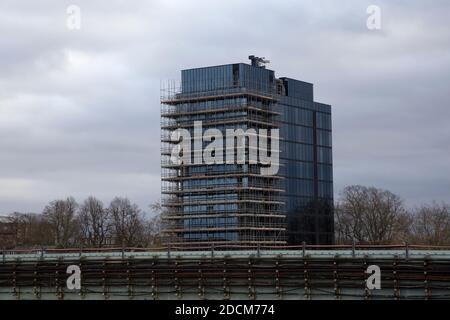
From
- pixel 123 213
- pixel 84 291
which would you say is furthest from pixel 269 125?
pixel 84 291

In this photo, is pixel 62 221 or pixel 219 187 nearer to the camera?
pixel 219 187

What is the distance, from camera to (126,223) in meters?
157

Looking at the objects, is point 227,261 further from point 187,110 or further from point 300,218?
point 300,218

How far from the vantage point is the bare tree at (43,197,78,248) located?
153 m

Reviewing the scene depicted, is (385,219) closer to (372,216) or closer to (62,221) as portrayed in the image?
(372,216)

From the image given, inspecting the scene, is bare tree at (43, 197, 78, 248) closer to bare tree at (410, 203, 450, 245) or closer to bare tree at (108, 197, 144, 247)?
bare tree at (108, 197, 144, 247)

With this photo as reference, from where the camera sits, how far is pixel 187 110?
140 meters

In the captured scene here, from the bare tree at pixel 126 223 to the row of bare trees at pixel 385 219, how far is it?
38.9 meters

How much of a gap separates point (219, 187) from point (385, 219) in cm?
3379

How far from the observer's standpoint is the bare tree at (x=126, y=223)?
499 ft

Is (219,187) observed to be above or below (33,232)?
above

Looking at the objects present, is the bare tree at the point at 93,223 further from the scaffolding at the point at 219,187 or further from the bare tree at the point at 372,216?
the bare tree at the point at 372,216

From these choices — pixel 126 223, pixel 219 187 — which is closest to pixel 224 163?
pixel 219 187
